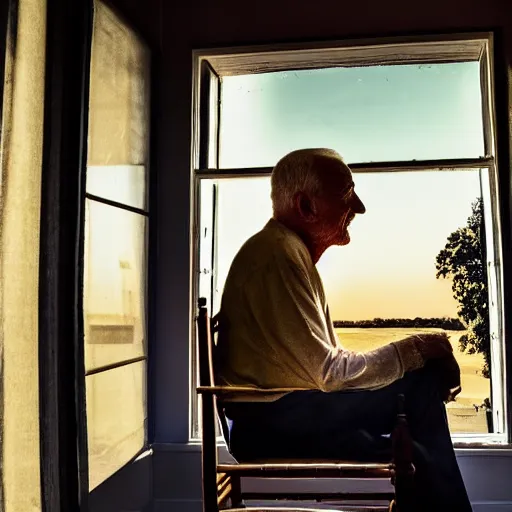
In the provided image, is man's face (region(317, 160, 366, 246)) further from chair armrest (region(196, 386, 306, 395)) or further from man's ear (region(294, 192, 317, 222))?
chair armrest (region(196, 386, 306, 395))

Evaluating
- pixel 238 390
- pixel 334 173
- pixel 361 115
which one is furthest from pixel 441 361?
pixel 361 115

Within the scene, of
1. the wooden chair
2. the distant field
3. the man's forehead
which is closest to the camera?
the wooden chair

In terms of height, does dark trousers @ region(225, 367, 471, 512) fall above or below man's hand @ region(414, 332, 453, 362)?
below

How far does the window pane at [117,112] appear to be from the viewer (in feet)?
7.72

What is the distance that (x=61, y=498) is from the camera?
5.73 feet

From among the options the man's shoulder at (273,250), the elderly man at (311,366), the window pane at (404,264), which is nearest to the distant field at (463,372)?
the window pane at (404,264)

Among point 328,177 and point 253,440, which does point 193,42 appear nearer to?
point 328,177

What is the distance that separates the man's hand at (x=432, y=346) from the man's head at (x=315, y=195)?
50cm

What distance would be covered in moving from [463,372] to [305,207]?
3.94ft

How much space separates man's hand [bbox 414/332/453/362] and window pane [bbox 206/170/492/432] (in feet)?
3.05

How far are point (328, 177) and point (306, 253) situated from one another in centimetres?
26

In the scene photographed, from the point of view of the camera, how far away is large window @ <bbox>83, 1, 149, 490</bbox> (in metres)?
2.29

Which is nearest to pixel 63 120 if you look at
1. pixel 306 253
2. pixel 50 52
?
pixel 50 52

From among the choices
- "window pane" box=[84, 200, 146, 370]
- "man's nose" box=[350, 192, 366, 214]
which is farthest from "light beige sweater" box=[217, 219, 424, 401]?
"window pane" box=[84, 200, 146, 370]
